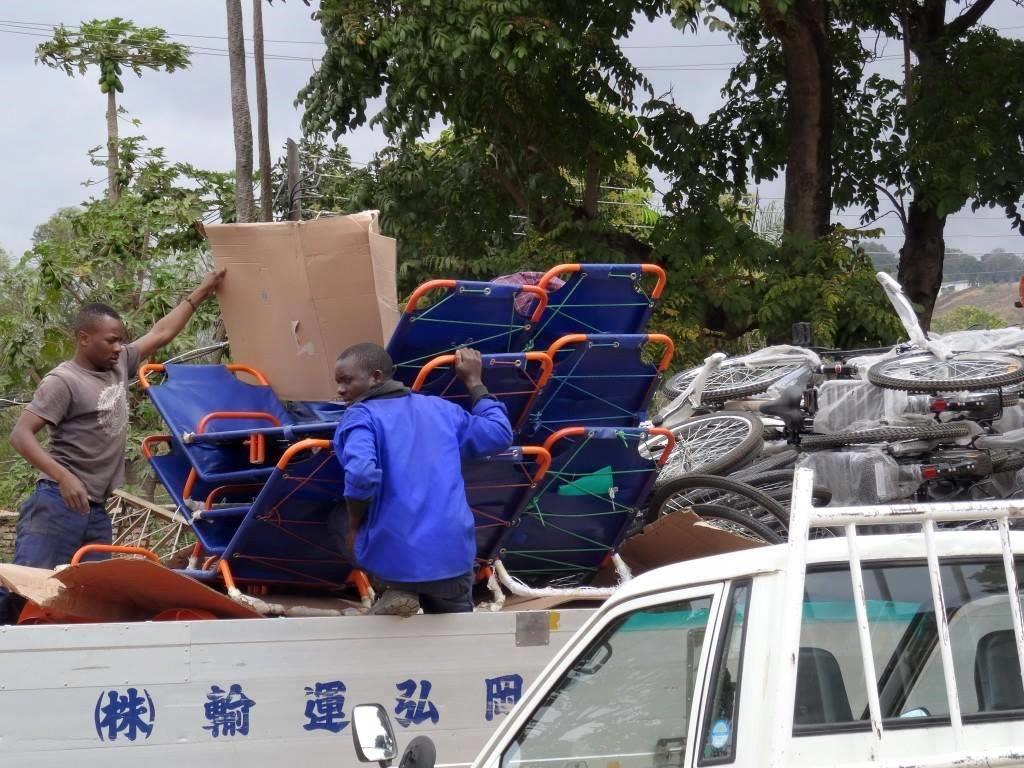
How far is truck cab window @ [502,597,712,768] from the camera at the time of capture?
2525mm

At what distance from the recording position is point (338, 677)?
14.4 ft

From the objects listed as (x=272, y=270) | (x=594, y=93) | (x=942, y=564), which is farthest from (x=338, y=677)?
(x=594, y=93)

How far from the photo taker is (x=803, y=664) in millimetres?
2373

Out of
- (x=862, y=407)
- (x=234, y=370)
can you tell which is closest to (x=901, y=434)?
(x=862, y=407)

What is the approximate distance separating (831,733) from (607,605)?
68 cm

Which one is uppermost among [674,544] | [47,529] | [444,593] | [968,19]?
[968,19]

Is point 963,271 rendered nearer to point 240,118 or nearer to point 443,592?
point 240,118

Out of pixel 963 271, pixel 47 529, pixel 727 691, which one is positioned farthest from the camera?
pixel 963 271

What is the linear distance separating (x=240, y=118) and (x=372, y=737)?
10678mm

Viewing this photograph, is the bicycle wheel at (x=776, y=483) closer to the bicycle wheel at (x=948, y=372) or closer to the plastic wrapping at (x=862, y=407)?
the plastic wrapping at (x=862, y=407)

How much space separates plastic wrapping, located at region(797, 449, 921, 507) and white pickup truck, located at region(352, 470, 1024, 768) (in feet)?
13.9

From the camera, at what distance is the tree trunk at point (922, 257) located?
1348cm

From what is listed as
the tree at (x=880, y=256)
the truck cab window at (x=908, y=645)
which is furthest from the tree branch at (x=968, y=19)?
the truck cab window at (x=908, y=645)

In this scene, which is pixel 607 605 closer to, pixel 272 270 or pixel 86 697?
pixel 86 697
